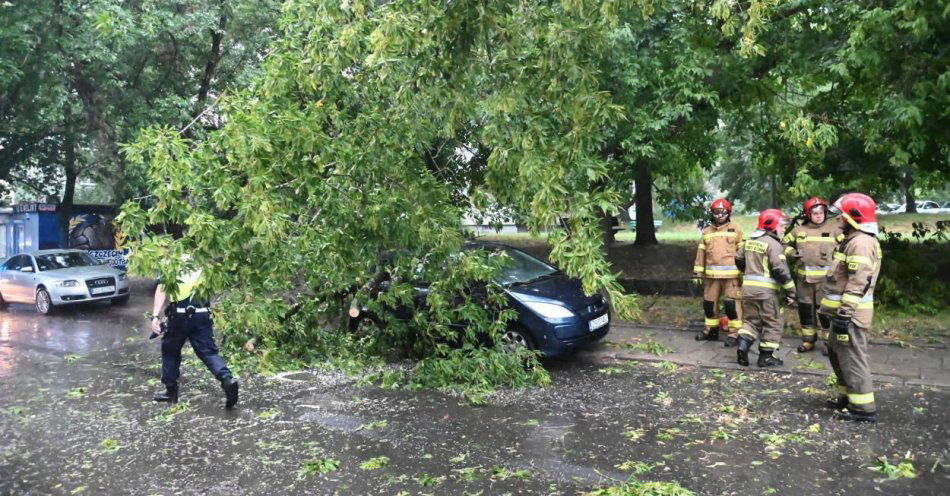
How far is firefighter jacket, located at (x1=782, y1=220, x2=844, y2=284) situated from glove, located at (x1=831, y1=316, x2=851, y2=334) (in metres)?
2.79

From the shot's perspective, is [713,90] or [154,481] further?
[713,90]

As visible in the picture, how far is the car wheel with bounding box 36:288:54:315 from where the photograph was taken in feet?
50.7

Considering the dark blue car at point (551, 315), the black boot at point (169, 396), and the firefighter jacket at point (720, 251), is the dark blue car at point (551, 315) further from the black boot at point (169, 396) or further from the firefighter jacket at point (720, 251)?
the black boot at point (169, 396)

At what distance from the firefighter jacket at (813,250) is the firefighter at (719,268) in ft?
Answer: 2.51

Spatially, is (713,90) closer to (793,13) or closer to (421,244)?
(793,13)

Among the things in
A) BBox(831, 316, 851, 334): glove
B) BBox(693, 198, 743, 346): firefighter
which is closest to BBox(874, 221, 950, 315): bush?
BBox(693, 198, 743, 346): firefighter

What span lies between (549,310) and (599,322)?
83cm

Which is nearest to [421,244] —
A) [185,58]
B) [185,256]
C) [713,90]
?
[185,256]

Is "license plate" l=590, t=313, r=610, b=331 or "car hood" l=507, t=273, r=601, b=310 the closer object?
"car hood" l=507, t=273, r=601, b=310

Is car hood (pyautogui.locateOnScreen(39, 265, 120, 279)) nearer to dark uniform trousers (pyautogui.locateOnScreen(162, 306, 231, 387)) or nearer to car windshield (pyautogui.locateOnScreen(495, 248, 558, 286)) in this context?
dark uniform trousers (pyautogui.locateOnScreen(162, 306, 231, 387))

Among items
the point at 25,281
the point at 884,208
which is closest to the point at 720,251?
the point at 25,281

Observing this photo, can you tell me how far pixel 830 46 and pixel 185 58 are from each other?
44.6 feet

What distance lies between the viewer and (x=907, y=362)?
8594 millimetres

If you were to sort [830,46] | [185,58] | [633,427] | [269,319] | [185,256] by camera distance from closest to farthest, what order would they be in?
[633,427], [185,256], [269,319], [830,46], [185,58]
